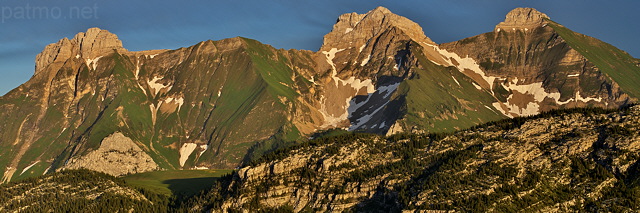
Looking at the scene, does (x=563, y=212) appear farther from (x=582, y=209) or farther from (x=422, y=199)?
(x=422, y=199)

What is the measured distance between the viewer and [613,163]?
631 ft

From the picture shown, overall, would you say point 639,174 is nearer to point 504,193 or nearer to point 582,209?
point 582,209

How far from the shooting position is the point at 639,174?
18612 centimetres

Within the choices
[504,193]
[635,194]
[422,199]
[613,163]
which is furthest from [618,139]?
[422,199]

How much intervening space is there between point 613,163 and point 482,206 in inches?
1371

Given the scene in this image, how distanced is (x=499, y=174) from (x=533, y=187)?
32.8 ft

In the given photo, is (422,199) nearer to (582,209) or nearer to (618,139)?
(582,209)

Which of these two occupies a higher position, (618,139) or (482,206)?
(618,139)

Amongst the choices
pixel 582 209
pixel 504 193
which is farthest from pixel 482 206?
pixel 582 209

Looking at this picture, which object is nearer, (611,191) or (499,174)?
(611,191)

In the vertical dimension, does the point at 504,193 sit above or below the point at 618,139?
below

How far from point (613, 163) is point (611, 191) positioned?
10789 millimetres

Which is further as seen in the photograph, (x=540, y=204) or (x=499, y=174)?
(x=499, y=174)

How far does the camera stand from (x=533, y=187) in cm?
19212
